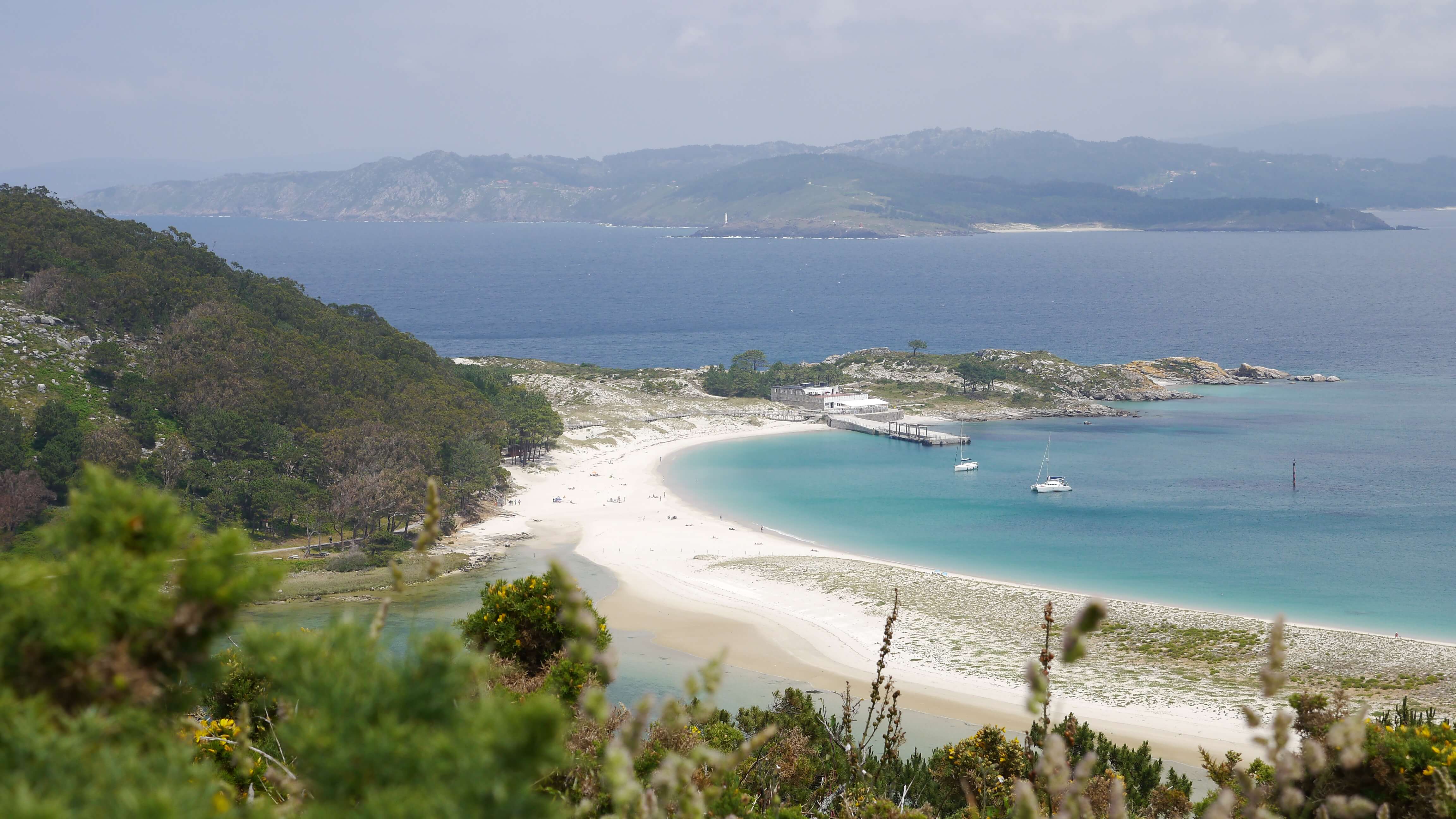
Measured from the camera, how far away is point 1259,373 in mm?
87062

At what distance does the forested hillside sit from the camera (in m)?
38.2

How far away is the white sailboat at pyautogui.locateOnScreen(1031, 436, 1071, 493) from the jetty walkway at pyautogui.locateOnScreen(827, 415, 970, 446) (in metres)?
7.87

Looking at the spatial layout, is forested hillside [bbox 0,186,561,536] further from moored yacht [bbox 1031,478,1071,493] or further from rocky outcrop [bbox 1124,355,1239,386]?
rocky outcrop [bbox 1124,355,1239,386]

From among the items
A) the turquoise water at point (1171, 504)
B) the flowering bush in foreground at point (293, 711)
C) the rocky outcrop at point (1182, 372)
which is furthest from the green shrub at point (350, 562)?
the rocky outcrop at point (1182, 372)

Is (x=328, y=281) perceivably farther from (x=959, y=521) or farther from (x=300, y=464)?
(x=959, y=521)

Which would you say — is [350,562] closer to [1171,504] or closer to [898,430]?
[1171,504]

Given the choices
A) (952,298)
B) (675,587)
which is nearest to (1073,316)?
(952,298)

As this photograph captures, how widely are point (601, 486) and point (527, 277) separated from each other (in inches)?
5630

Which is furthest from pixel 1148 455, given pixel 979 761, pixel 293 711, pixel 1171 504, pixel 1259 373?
pixel 293 711

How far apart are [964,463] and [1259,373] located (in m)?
46.6

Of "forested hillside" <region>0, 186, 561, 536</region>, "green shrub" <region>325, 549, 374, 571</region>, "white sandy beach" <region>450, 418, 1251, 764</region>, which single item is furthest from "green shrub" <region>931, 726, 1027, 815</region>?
"forested hillside" <region>0, 186, 561, 536</region>

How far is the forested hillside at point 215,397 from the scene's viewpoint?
38.2 m

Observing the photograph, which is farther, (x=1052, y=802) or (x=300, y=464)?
(x=300, y=464)

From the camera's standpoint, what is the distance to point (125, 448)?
37094 mm
